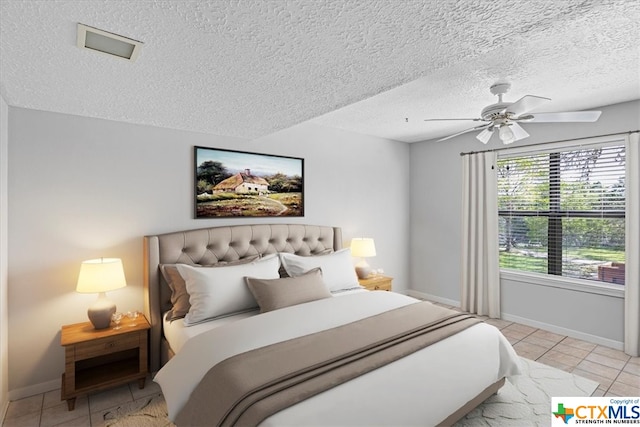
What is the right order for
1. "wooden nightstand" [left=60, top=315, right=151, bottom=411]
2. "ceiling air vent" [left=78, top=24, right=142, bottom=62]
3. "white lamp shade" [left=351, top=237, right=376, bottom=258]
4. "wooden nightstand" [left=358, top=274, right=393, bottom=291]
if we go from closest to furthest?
"ceiling air vent" [left=78, top=24, right=142, bottom=62] < "wooden nightstand" [left=60, top=315, right=151, bottom=411] < "wooden nightstand" [left=358, top=274, right=393, bottom=291] < "white lamp shade" [left=351, top=237, right=376, bottom=258]

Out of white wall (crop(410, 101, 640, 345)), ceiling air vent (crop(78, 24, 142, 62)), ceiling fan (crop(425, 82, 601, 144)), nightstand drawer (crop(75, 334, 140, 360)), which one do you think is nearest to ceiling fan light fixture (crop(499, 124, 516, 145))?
ceiling fan (crop(425, 82, 601, 144))

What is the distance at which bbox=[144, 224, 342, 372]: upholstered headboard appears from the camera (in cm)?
276

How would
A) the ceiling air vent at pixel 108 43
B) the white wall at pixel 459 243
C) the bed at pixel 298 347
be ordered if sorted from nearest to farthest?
the ceiling air vent at pixel 108 43 → the bed at pixel 298 347 → the white wall at pixel 459 243

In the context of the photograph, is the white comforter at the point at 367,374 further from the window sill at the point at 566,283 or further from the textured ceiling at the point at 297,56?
the window sill at the point at 566,283

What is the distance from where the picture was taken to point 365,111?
3.41 meters

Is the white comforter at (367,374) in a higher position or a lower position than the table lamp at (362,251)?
lower

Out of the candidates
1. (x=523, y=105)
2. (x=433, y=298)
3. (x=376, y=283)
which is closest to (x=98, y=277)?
(x=376, y=283)

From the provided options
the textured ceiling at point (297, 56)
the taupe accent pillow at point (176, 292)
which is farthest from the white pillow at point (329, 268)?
the textured ceiling at point (297, 56)

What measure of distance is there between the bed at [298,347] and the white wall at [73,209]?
278mm

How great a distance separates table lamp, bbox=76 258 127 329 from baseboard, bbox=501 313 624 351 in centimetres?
430

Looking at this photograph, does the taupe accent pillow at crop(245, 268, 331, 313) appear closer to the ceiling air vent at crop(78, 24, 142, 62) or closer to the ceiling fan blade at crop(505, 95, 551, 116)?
the ceiling air vent at crop(78, 24, 142, 62)

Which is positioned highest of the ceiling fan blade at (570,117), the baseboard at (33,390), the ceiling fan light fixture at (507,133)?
the ceiling fan blade at (570,117)

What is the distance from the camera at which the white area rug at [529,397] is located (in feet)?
7.17

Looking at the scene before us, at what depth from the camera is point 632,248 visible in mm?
3061
